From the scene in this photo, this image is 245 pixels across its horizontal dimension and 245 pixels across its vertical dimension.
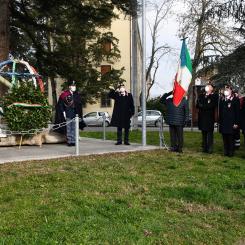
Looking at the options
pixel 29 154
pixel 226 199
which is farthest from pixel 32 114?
pixel 226 199

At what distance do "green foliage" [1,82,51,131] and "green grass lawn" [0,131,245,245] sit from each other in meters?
2.88

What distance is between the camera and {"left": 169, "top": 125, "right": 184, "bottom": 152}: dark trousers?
13.4 meters

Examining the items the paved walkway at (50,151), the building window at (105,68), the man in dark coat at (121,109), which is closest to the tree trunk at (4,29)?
the paved walkway at (50,151)

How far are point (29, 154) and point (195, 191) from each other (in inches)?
213

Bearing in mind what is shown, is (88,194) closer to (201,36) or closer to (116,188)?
(116,188)

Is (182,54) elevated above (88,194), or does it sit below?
above

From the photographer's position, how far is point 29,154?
41.3ft

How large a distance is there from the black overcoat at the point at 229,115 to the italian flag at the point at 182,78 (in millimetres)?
1168

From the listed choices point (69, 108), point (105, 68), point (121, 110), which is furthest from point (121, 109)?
point (105, 68)

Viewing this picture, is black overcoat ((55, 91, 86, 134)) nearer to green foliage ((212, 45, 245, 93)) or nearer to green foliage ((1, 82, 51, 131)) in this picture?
green foliage ((1, 82, 51, 131))

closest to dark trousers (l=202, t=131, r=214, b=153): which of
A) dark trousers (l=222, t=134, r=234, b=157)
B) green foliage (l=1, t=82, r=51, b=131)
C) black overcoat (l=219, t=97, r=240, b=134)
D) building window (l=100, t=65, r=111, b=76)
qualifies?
dark trousers (l=222, t=134, r=234, b=157)

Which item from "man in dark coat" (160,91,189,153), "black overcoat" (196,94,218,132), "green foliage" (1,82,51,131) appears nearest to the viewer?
"man in dark coat" (160,91,189,153)

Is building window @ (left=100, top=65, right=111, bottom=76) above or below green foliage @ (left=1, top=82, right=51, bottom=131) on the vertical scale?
above

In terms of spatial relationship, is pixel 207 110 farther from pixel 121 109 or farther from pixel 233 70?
pixel 121 109
